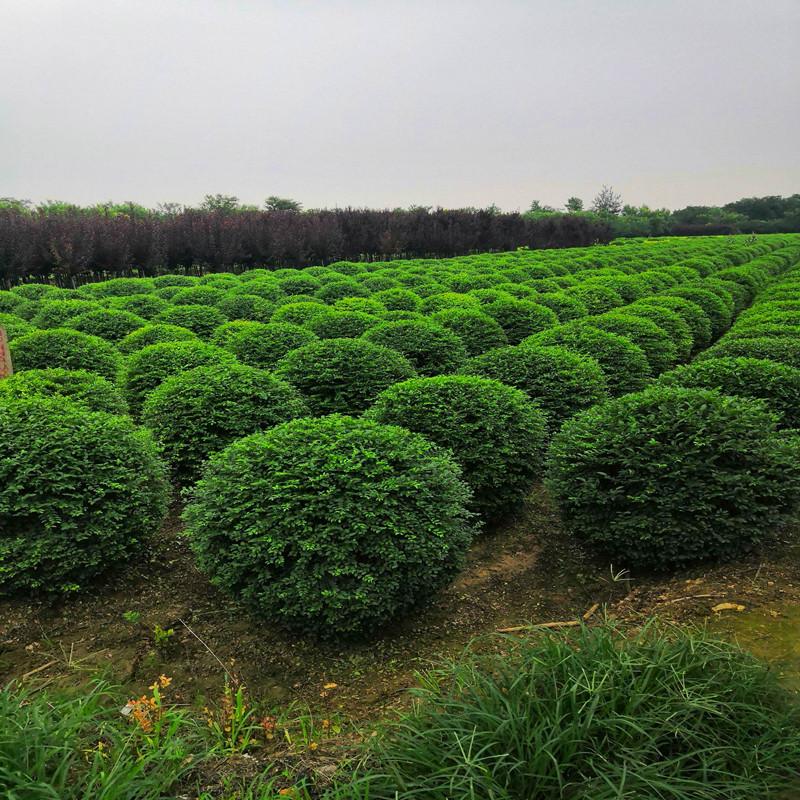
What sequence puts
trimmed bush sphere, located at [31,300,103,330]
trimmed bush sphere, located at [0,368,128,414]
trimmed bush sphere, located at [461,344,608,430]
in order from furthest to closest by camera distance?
trimmed bush sphere, located at [31,300,103,330] < trimmed bush sphere, located at [461,344,608,430] < trimmed bush sphere, located at [0,368,128,414]

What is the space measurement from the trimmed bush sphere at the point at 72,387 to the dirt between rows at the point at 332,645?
230 cm

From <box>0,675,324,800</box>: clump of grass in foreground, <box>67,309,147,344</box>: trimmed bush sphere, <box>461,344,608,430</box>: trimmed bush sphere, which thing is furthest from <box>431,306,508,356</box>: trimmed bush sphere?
<box>0,675,324,800</box>: clump of grass in foreground

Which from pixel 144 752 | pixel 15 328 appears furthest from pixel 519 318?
pixel 15 328

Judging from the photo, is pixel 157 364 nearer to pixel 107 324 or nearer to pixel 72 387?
pixel 72 387

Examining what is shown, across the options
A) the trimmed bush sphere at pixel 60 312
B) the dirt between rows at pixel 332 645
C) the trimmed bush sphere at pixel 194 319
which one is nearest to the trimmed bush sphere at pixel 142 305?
the trimmed bush sphere at pixel 60 312

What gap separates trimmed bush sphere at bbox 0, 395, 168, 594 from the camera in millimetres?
3816

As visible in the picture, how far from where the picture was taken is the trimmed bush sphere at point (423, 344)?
25.6 ft

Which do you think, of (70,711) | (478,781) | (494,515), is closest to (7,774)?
(70,711)

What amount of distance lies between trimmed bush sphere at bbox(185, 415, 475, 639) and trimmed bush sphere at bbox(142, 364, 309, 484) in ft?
5.04

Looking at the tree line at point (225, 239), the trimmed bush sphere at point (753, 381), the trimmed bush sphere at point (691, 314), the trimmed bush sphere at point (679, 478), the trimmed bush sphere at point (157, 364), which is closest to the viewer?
the trimmed bush sphere at point (679, 478)

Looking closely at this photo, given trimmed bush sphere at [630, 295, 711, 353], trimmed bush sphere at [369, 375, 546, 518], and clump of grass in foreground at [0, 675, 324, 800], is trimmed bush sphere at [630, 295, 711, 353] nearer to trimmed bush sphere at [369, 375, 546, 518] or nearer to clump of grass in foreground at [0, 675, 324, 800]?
trimmed bush sphere at [369, 375, 546, 518]

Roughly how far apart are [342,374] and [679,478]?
3667 mm

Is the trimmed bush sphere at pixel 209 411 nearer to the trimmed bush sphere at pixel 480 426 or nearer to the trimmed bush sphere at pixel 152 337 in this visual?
the trimmed bush sphere at pixel 480 426

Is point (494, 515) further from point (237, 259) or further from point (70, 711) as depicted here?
point (237, 259)
